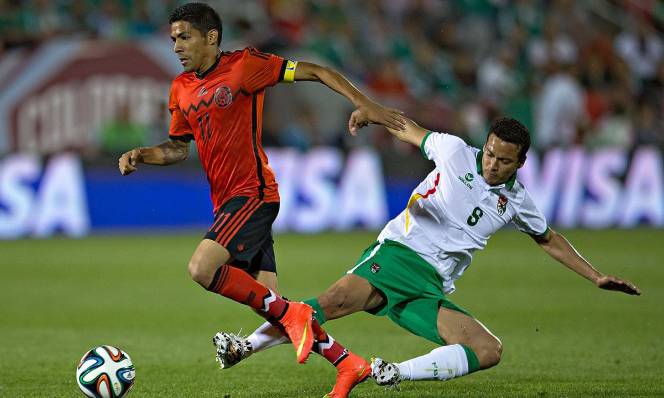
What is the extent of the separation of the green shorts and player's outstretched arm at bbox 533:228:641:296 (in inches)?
27.3

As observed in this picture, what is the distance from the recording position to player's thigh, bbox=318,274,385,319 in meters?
6.24

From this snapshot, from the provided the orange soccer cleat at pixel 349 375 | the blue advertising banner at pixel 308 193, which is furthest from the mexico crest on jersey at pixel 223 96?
the blue advertising banner at pixel 308 193

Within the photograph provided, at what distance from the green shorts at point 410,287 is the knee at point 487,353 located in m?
0.28

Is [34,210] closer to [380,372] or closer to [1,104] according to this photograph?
[1,104]

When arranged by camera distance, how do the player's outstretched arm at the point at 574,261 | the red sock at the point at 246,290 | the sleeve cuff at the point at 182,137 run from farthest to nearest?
the sleeve cuff at the point at 182,137, the player's outstretched arm at the point at 574,261, the red sock at the point at 246,290

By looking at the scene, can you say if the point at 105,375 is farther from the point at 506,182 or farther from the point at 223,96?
the point at 506,182

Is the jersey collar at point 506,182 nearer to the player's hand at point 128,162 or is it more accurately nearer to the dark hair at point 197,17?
the dark hair at point 197,17

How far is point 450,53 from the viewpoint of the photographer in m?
20.5

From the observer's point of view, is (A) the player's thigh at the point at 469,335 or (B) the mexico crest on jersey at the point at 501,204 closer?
(A) the player's thigh at the point at 469,335

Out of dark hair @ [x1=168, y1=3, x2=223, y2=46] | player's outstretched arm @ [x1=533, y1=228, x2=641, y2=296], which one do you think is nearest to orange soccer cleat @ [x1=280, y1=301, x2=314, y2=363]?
player's outstretched arm @ [x1=533, y1=228, x2=641, y2=296]

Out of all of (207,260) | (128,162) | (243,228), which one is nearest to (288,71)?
(243,228)

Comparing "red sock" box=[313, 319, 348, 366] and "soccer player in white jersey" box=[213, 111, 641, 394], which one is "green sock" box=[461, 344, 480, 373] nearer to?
"soccer player in white jersey" box=[213, 111, 641, 394]

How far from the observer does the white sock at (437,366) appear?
580cm

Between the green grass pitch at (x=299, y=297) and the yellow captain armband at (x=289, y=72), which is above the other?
the yellow captain armband at (x=289, y=72)
